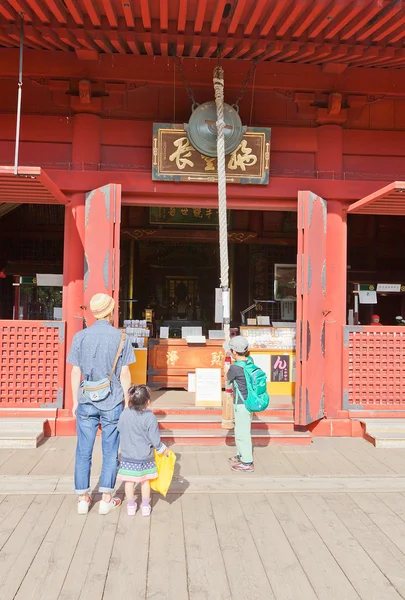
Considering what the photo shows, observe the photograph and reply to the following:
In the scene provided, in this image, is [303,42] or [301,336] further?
[301,336]

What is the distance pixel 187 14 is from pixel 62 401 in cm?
412

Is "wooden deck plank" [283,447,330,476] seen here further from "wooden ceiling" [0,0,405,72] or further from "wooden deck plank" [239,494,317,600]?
"wooden ceiling" [0,0,405,72]

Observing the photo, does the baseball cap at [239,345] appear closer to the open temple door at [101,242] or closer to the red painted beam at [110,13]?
the open temple door at [101,242]

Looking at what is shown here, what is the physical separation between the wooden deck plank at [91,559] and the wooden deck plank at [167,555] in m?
0.26

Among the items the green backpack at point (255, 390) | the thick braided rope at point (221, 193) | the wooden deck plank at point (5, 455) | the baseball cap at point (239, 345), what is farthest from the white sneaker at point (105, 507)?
the thick braided rope at point (221, 193)

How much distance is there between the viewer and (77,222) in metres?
5.28

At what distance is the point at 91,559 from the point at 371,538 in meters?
1.74

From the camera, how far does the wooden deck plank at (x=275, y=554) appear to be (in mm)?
2387

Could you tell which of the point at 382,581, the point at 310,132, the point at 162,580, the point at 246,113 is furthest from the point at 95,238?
the point at 382,581

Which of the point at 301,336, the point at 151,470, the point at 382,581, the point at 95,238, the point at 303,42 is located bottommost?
the point at 382,581

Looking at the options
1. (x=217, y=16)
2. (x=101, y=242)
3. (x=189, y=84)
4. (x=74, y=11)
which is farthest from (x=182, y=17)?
(x=101, y=242)

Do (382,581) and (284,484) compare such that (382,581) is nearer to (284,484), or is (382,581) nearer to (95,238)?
(284,484)

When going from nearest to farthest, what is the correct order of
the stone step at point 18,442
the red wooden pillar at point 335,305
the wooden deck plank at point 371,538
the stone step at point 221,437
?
the wooden deck plank at point 371,538
the stone step at point 18,442
the stone step at point 221,437
the red wooden pillar at point 335,305

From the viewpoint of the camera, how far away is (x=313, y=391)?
5168 millimetres
